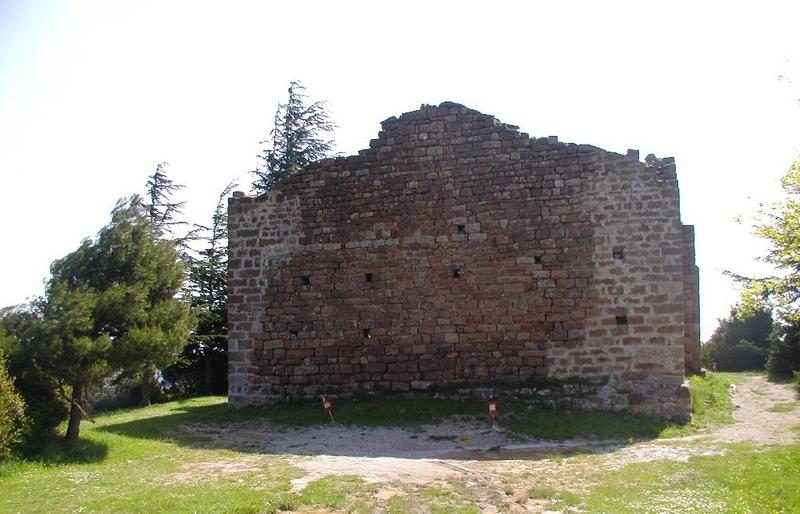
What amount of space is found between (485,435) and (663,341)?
4.65m

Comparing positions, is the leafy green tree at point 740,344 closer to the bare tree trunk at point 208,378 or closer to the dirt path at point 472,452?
the dirt path at point 472,452

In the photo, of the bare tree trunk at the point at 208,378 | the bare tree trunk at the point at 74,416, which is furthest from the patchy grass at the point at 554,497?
the bare tree trunk at the point at 208,378

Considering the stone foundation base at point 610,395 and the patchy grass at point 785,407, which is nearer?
the stone foundation base at point 610,395

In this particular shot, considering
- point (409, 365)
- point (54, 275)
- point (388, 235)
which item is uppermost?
point (388, 235)

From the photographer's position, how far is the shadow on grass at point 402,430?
38.7 ft

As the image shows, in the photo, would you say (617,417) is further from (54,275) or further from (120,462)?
(54,275)

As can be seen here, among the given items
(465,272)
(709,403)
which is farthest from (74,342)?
(709,403)

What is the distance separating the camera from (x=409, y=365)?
15.6 m

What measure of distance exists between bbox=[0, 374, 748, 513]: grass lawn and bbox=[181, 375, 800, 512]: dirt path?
0.37m

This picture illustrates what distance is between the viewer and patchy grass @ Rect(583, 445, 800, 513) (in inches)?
303

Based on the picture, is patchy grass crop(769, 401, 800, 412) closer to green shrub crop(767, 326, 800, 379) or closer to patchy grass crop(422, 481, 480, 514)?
green shrub crop(767, 326, 800, 379)

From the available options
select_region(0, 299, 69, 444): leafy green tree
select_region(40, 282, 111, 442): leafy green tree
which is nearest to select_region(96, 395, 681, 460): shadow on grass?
select_region(40, 282, 111, 442): leafy green tree

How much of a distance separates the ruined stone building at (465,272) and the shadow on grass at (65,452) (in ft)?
16.4

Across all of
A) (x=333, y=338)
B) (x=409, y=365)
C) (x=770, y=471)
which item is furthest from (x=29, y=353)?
(x=770, y=471)
